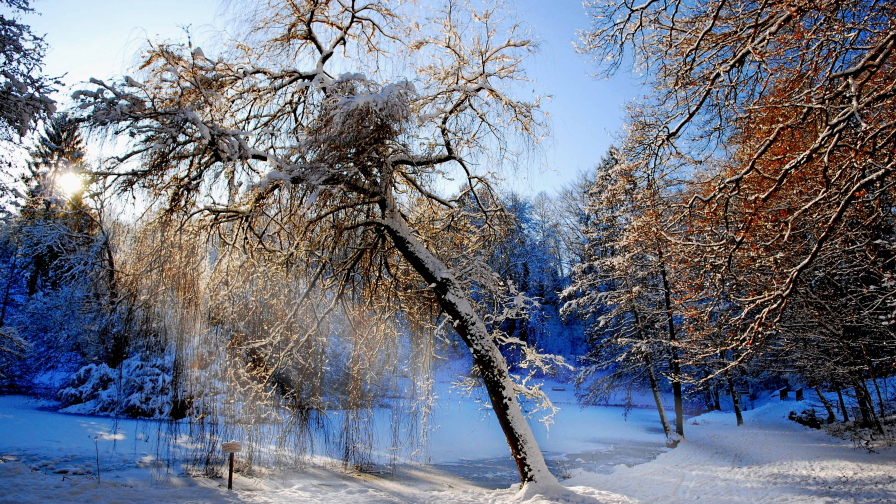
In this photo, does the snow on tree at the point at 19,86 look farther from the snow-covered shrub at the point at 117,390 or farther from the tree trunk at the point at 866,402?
the tree trunk at the point at 866,402

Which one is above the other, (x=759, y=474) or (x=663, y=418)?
(x=663, y=418)

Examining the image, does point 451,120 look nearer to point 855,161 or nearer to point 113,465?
point 855,161

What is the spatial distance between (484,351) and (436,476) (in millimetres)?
5121

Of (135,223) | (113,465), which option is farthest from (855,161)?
(113,465)

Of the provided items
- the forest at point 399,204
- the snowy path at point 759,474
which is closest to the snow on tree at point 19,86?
the forest at point 399,204

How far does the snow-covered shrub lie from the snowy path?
36.7 feet

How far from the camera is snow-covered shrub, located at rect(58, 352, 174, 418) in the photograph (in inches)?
480

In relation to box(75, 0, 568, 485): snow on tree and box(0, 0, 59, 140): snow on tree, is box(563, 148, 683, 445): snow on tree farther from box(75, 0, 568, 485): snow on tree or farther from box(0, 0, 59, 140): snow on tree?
box(0, 0, 59, 140): snow on tree

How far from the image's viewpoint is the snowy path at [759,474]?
6.42m

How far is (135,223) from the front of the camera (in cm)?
511

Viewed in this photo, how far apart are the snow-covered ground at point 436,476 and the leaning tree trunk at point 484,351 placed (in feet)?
1.54

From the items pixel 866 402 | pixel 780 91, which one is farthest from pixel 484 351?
pixel 866 402

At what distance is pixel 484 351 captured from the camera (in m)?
5.41

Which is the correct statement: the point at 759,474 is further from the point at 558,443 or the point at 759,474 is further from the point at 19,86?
the point at 19,86
